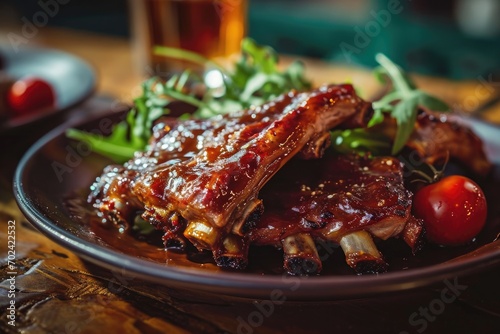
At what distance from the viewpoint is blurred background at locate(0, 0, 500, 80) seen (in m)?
6.14

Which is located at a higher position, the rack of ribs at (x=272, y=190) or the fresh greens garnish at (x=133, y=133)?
the rack of ribs at (x=272, y=190)

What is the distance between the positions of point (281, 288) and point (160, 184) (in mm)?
541

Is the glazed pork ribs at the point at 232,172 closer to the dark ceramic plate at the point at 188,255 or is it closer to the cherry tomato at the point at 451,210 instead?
the dark ceramic plate at the point at 188,255

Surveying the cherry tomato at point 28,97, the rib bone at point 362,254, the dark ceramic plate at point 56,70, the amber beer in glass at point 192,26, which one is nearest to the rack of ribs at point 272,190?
the rib bone at point 362,254

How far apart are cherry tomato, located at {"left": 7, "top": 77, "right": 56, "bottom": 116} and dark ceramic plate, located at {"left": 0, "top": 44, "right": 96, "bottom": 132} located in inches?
2.6

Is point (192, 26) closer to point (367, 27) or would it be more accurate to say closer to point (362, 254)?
point (362, 254)

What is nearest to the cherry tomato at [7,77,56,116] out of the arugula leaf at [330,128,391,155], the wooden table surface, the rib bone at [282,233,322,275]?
the wooden table surface

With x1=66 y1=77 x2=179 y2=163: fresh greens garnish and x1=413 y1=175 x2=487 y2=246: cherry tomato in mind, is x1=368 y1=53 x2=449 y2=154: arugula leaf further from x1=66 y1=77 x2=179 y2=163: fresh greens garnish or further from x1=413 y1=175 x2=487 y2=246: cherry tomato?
x1=66 y1=77 x2=179 y2=163: fresh greens garnish

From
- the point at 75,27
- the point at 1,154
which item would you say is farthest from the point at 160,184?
the point at 75,27

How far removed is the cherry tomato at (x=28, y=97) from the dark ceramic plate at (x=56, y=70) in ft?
0.22

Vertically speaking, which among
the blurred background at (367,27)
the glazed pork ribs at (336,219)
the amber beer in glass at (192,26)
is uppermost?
the glazed pork ribs at (336,219)

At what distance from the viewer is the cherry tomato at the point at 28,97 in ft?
10.4

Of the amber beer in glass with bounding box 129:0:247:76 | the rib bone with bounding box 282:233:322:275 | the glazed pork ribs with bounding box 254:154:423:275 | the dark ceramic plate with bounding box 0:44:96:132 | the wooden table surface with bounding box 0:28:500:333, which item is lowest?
the dark ceramic plate with bounding box 0:44:96:132

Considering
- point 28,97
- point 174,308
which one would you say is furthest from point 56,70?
point 174,308
